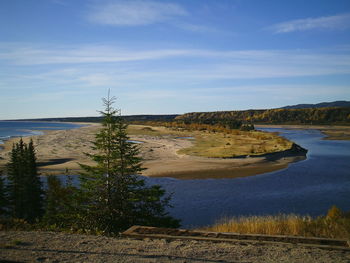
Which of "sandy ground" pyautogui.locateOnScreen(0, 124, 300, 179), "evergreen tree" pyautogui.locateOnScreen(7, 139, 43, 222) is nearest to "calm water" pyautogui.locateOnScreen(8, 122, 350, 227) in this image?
"sandy ground" pyautogui.locateOnScreen(0, 124, 300, 179)

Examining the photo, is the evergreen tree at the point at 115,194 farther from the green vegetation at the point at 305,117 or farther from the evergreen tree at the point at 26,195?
the green vegetation at the point at 305,117

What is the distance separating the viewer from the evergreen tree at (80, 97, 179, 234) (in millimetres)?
12102

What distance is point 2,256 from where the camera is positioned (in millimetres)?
7137

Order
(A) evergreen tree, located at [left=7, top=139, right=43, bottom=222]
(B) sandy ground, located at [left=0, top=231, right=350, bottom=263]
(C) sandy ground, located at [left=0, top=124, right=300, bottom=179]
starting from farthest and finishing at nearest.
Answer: (C) sandy ground, located at [left=0, top=124, right=300, bottom=179], (A) evergreen tree, located at [left=7, top=139, right=43, bottom=222], (B) sandy ground, located at [left=0, top=231, right=350, bottom=263]

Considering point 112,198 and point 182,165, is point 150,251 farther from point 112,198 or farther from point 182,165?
point 182,165

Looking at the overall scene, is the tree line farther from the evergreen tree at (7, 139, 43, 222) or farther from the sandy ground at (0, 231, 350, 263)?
the evergreen tree at (7, 139, 43, 222)

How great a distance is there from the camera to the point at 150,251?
298 inches

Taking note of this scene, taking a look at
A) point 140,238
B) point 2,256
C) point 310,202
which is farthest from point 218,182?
point 2,256

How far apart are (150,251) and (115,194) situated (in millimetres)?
5356

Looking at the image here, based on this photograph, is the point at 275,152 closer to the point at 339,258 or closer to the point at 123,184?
the point at 123,184

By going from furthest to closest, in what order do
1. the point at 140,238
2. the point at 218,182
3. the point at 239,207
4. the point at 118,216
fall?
the point at 218,182
the point at 239,207
the point at 118,216
the point at 140,238

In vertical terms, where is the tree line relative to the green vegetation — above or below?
below

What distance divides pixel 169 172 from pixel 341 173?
18812 millimetres

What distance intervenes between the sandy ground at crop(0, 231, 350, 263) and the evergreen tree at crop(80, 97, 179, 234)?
3478mm
